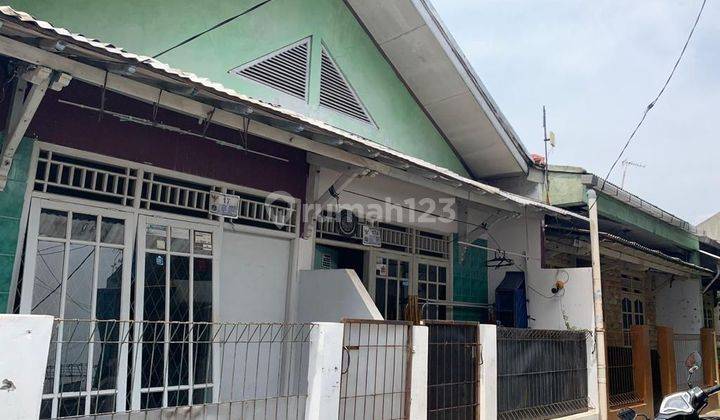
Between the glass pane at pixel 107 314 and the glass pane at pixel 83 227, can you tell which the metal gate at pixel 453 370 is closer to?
the glass pane at pixel 107 314

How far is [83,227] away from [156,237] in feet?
2.28

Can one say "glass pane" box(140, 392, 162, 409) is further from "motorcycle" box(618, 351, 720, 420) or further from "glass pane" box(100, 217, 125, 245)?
"motorcycle" box(618, 351, 720, 420)

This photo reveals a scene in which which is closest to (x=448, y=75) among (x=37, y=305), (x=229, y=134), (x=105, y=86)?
(x=229, y=134)

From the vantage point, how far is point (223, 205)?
19.8 feet

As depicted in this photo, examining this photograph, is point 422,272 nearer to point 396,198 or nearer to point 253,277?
point 396,198

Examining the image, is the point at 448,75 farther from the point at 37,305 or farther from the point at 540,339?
the point at 37,305

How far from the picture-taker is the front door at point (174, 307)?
532 cm

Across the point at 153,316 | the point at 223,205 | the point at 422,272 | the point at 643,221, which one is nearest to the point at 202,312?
the point at 153,316

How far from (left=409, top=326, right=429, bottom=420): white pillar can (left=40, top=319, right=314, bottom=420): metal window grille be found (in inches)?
43.7

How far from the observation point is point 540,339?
746 cm

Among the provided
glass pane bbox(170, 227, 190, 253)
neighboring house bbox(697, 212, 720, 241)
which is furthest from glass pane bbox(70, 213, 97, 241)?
neighboring house bbox(697, 212, 720, 241)

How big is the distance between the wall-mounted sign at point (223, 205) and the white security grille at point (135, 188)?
0.06 m

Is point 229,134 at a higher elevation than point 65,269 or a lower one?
higher

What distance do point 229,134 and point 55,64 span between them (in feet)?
8.26
